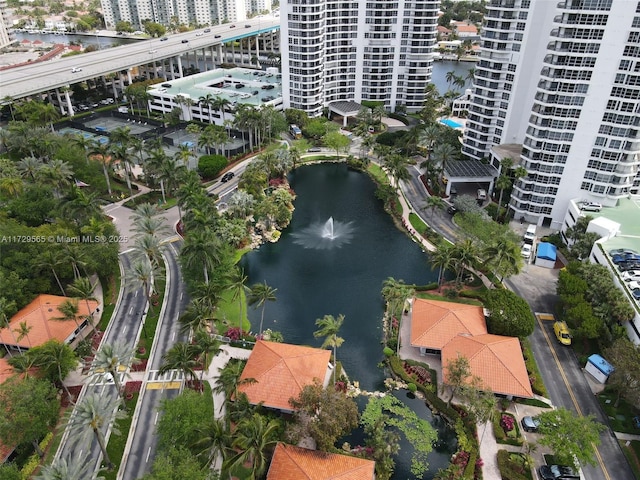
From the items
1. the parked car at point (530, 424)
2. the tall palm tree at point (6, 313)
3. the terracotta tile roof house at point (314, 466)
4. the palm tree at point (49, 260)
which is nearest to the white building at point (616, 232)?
the parked car at point (530, 424)

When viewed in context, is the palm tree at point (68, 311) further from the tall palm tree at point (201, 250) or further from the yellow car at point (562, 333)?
the yellow car at point (562, 333)

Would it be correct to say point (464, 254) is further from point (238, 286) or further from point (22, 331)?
point (22, 331)

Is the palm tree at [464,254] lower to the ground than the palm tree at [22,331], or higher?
higher

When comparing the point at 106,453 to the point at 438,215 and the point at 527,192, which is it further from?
the point at 527,192

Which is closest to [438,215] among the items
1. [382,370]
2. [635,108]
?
[635,108]

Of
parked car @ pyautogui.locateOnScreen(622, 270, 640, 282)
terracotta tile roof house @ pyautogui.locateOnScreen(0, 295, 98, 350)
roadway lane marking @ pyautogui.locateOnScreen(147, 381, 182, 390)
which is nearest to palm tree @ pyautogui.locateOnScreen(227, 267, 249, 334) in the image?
roadway lane marking @ pyautogui.locateOnScreen(147, 381, 182, 390)

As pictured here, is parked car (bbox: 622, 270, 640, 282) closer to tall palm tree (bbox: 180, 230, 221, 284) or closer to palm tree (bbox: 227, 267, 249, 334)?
palm tree (bbox: 227, 267, 249, 334)

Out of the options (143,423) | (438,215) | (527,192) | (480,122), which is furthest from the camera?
(480,122)
